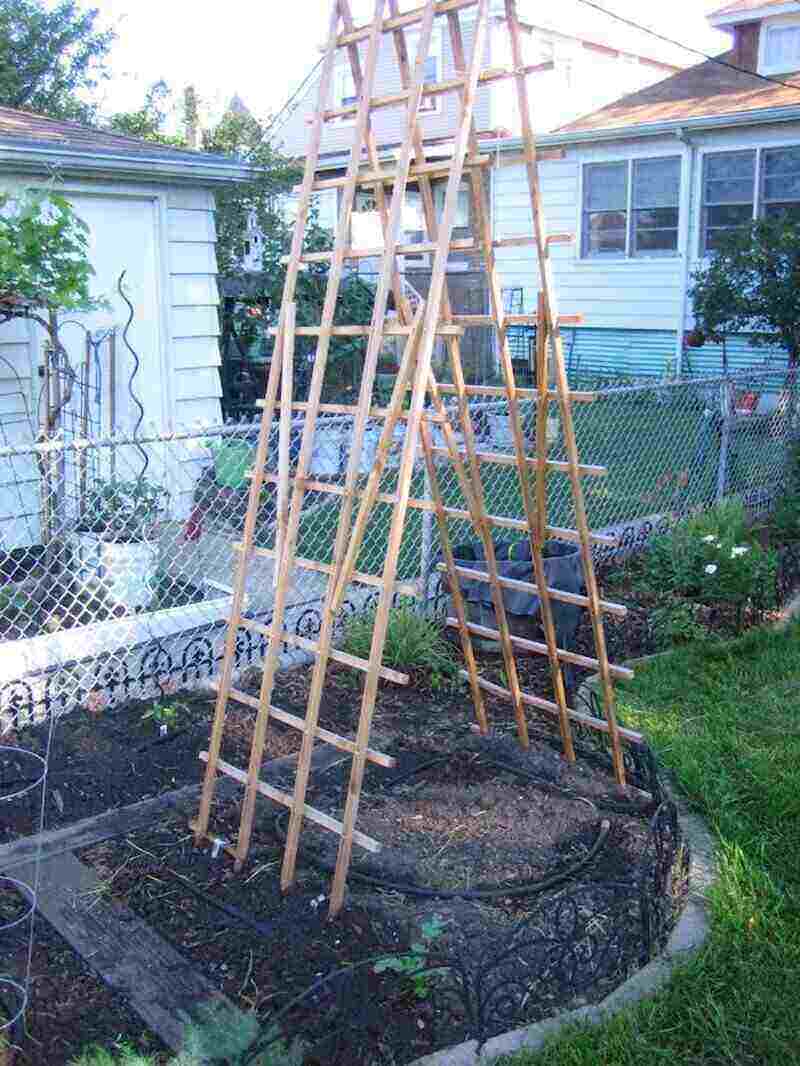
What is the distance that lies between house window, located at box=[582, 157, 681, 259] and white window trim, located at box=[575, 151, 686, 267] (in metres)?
0.02

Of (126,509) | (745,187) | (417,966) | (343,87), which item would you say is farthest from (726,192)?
(417,966)

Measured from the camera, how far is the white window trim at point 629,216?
608 inches

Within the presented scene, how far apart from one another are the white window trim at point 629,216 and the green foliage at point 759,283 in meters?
4.99

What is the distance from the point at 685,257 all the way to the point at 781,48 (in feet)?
12.0

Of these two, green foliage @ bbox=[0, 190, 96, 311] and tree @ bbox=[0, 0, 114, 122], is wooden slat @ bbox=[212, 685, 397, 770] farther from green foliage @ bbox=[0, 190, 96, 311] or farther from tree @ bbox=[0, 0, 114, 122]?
tree @ bbox=[0, 0, 114, 122]

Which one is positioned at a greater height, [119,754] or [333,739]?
[333,739]

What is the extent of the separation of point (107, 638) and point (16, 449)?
3.74 feet

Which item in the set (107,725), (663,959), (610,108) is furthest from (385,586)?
(610,108)

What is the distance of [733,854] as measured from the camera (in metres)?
3.56

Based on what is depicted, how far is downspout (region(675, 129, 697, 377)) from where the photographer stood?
15.2 meters

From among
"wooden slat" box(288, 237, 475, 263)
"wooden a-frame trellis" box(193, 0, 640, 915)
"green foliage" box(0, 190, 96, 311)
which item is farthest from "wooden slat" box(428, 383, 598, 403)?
"green foliage" box(0, 190, 96, 311)

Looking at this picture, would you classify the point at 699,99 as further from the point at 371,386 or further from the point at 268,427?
the point at 371,386

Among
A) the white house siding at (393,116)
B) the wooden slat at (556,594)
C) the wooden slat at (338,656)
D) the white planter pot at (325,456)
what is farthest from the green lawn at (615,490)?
the white house siding at (393,116)

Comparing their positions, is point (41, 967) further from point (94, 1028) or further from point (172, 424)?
point (172, 424)
